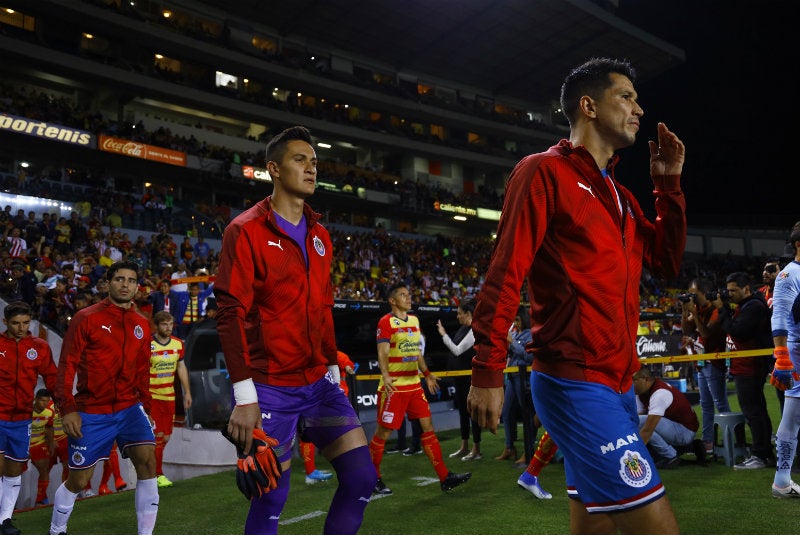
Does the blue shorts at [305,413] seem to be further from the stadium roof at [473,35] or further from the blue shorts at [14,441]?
the stadium roof at [473,35]

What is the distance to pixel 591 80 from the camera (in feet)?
8.66

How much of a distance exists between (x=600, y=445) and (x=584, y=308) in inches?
19.3

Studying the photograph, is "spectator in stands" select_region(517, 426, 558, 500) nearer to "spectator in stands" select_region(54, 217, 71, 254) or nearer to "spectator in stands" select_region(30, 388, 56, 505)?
"spectator in stands" select_region(30, 388, 56, 505)

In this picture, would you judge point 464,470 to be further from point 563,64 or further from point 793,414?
point 563,64

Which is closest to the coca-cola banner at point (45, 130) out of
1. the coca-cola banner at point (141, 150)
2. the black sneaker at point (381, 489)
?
the coca-cola banner at point (141, 150)

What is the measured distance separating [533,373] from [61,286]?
43.3 ft

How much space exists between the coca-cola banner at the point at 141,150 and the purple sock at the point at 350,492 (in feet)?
95.0

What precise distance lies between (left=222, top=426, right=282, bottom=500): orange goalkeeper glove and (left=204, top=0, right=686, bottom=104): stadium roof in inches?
1471

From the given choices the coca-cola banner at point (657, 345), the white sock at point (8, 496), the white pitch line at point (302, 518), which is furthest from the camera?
the coca-cola banner at point (657, 345)

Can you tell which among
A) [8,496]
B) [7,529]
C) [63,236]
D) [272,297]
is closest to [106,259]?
[63,236]

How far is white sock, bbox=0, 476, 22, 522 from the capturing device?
6.48 m

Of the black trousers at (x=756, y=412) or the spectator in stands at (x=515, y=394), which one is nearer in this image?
the black trousers at (x=756, y=412)

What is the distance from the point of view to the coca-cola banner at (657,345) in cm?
1330

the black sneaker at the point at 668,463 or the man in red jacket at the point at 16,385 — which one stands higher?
the man in red jacket at the point at 16,385
